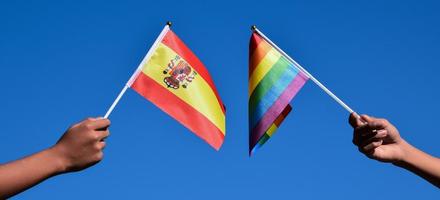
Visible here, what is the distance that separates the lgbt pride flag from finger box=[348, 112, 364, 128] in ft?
8.16

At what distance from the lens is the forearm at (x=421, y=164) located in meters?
4.66

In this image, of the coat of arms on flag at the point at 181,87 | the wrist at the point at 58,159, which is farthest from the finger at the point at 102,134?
the coat of arms on flag at the point at 181,87

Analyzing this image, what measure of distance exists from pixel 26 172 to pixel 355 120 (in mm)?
3035

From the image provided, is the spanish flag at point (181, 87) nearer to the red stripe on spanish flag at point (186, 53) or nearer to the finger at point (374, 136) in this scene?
the red stripe on spanish flag at point (186, 53)

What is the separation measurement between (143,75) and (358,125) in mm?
3083

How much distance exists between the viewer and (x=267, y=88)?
8281 mm

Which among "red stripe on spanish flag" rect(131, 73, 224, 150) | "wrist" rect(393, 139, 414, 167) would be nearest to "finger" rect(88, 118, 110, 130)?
"wrist" rect(393, 139, 414, 167)

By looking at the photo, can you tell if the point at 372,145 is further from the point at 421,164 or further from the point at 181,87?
the point at 181,87

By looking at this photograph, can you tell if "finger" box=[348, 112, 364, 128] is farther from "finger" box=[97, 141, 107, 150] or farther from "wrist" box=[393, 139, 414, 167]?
"finger" box=[97, 141, 107, 150]

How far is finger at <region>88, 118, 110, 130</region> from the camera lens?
374 centimetres

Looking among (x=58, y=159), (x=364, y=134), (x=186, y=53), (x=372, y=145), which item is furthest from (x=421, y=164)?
(x=186, y=53)

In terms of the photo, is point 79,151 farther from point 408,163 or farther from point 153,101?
point 153,101

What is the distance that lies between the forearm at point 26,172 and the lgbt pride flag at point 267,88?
4528 mm

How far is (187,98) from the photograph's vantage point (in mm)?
7578
